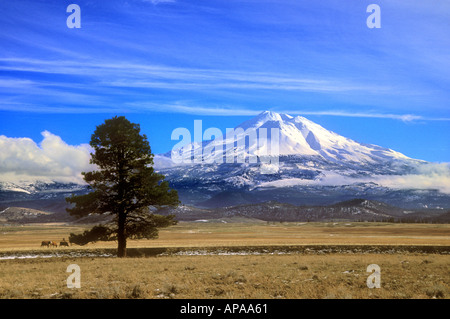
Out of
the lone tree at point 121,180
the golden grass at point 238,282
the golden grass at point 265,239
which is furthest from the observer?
the golden grass at point 265,239

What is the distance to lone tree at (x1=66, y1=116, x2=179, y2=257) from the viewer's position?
41.0m

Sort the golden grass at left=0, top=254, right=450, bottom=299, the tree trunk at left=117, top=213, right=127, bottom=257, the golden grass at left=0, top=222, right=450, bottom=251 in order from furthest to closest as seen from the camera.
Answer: the golden grass at left=0, top=222, right=450, bottom=251
the tree trunk at left=117, top=213, right=127, bottom=257
the golden grass at left=0, top=254, right=450, bottom=299

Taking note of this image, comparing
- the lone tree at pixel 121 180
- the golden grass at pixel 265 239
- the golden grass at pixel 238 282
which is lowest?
the golden grass at pixel 265 239

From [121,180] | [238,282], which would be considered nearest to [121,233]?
[121,180]

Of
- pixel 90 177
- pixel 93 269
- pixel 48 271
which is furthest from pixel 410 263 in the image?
pixel 90 177

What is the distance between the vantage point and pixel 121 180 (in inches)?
1634

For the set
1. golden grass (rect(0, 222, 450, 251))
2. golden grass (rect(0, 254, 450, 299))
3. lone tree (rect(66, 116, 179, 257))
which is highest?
lone tree (rect(66, 116, 179, 257))

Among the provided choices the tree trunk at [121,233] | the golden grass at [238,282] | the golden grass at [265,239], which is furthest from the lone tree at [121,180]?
the golden grass at [265,239]

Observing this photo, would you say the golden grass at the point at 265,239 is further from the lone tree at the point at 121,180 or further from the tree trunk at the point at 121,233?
the lone tree at the point at 121,180

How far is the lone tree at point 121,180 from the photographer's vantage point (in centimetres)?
4103

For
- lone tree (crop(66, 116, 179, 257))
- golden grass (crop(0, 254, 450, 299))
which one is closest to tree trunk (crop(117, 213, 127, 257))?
lone tree (crop(66, 116, 179, 257))

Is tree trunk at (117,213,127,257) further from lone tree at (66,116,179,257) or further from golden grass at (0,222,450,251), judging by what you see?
golden grass at (0,222,450,251)
